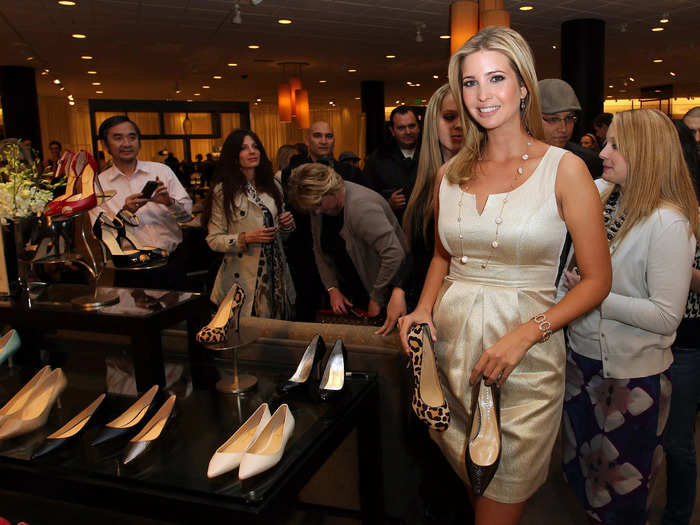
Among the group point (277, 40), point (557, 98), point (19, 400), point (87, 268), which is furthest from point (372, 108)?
point (19, 400)

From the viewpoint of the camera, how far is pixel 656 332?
168 centimetres

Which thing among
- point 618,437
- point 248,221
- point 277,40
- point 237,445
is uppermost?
point 277,40

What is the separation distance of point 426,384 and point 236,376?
0.77 m

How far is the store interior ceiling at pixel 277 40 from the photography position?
7.35 m

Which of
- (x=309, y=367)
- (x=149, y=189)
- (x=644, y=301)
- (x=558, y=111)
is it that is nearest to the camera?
(x=644, y=301)

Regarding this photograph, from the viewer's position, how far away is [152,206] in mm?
3324

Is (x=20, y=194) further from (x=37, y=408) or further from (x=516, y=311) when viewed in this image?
(x=516, y=311)

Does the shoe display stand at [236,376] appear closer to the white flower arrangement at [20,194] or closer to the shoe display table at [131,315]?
the shoe display table at [131,315]

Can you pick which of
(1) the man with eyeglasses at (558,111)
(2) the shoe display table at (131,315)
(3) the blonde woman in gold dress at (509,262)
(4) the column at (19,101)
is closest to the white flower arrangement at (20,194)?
(2) the shoe display table at (131,315)

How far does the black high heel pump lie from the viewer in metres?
1.89

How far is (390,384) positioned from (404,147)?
176 centimetres

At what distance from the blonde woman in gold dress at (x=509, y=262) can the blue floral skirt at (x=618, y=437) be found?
0.42m

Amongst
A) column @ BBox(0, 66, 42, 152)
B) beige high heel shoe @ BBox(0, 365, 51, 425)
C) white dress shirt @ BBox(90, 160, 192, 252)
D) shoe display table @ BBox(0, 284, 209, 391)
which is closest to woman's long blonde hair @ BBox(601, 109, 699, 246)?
shoe display table @ BBox(0, 284, 209, 391)

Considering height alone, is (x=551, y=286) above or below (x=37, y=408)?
above
